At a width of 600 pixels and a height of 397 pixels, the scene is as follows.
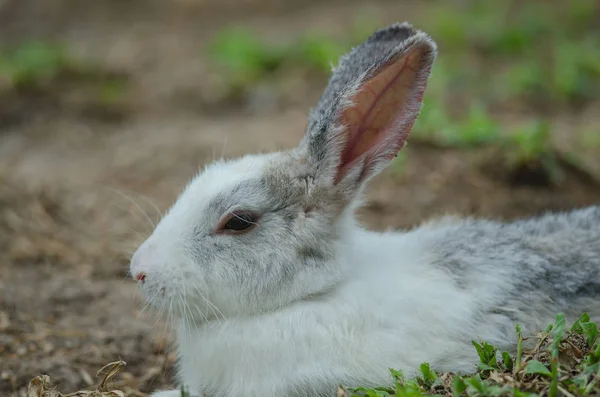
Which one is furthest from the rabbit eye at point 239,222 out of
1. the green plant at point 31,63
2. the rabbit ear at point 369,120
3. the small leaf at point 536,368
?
the green plant at point 31,63

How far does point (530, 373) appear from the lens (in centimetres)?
330

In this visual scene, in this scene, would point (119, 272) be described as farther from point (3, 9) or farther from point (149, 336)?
point (3, 9)

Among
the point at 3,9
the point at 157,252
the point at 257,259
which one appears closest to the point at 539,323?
the point at 257,259

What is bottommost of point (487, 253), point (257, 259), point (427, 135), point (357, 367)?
point (357, 367)

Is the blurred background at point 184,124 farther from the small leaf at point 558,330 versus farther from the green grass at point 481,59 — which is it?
the small leaf at point 558,330

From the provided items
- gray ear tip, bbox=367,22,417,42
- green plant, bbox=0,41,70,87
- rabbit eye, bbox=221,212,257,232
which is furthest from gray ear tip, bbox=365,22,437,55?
green plant, bbox=0,41,70,87

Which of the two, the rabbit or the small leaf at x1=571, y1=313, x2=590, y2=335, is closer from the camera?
the small leaf at x1=571, y1=313, x2=590, y2=335

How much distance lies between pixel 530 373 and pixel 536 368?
6 centimetres

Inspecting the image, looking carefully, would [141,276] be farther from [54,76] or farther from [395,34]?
[54,76]

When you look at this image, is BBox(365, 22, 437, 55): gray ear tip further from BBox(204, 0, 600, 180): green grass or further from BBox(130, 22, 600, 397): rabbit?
BBox(204, 0, 600, 180): green grass

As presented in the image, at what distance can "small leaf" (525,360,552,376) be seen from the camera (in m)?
3.22

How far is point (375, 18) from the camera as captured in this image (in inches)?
428

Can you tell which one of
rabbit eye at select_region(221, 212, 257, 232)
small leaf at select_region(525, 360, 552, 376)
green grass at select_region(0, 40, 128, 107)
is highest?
green grass at select_region(0, 40, 128, 107)

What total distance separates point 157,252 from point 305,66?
223 inches
